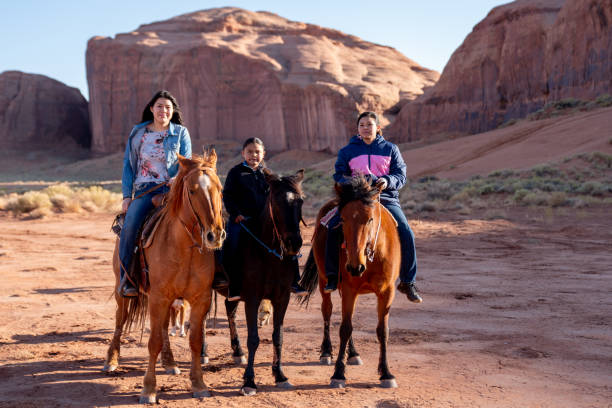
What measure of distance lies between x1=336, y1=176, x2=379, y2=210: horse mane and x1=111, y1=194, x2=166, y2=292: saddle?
169 centimetres

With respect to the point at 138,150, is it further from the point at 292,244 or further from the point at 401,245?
the point at 401,245

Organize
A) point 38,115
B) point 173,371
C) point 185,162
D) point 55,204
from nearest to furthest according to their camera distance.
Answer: point 185,162 → point 173,371 → point 55,204 → point 38,115

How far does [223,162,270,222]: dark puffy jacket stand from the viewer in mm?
5930

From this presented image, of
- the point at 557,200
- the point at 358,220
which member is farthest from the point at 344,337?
the point at 557,200

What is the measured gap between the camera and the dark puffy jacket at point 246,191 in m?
5.93

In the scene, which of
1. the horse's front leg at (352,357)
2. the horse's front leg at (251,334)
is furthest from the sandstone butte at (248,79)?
the horse's front leg at (251,334)

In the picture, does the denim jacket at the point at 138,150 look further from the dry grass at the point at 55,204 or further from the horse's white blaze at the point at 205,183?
the dry grass at the point at 55,204

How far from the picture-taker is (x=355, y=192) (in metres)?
5.09

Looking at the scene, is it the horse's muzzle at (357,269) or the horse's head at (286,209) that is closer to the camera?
the horse's muzzle at (357,269)

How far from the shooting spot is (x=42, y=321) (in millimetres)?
8016

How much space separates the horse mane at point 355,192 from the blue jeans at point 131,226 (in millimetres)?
2016

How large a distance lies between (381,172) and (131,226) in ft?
9.14

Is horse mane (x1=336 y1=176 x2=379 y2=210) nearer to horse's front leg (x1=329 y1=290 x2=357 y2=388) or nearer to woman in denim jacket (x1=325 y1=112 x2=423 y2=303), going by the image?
woman in denim jacket (x1=325 y1=112 x2=423 y2=303)

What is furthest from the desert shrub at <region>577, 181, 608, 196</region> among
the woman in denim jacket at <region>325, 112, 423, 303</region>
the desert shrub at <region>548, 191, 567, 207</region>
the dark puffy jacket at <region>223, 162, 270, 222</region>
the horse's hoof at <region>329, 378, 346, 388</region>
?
the horse's hoof at <region>329, 378, 346, 388</region>
